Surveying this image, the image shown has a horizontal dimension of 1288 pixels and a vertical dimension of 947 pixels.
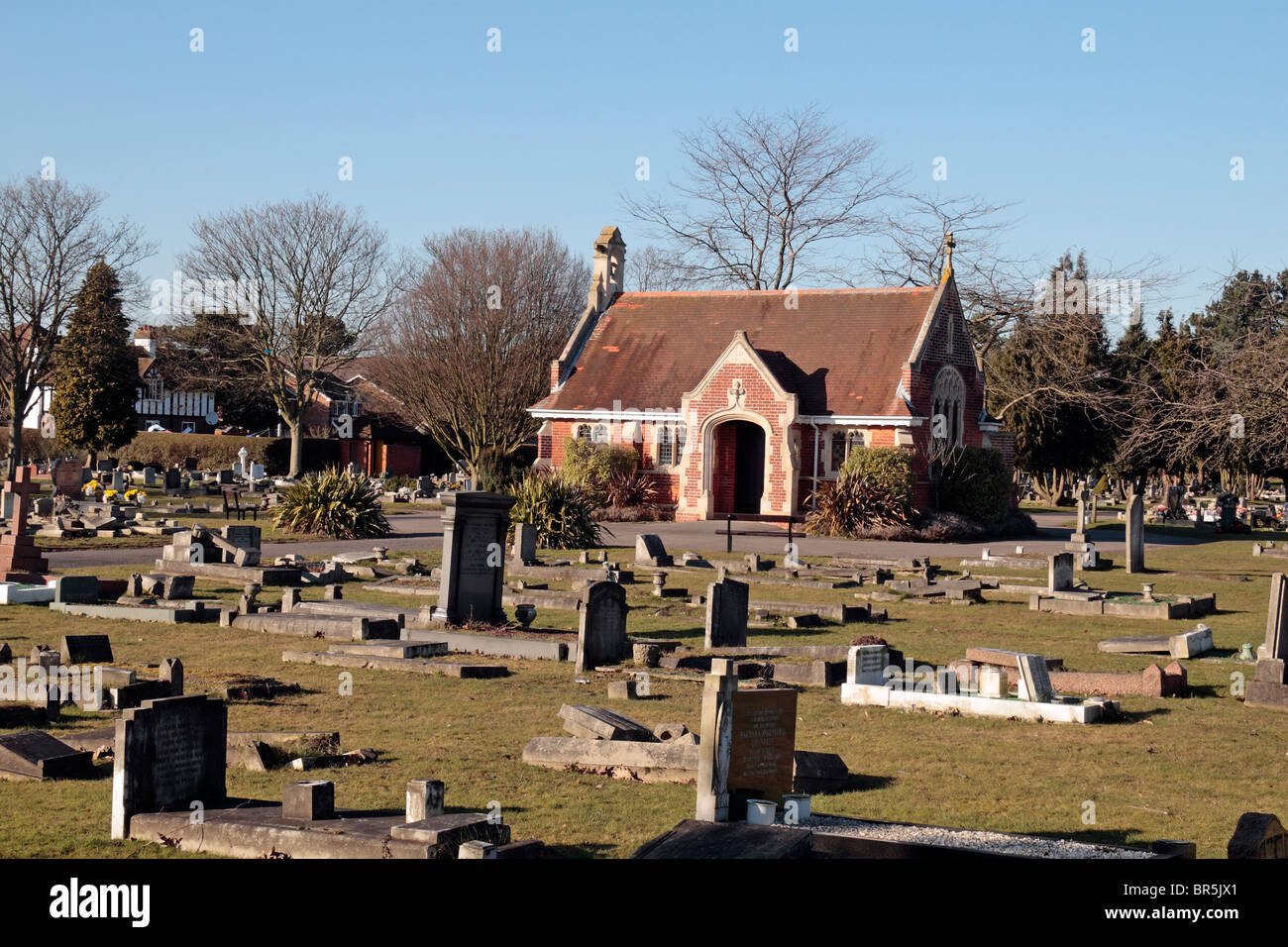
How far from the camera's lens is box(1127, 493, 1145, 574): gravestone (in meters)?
27.1

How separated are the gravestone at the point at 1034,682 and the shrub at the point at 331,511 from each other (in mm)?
21686

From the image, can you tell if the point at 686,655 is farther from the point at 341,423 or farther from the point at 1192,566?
the point at 341,423

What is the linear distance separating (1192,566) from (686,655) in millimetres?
19063

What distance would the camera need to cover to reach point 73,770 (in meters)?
9.27

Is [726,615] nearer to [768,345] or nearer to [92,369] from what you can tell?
[768,345]

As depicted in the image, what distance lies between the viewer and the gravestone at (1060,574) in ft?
71.4

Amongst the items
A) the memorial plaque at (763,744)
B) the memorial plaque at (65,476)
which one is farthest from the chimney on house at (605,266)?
the memorial plaque at (763,744)

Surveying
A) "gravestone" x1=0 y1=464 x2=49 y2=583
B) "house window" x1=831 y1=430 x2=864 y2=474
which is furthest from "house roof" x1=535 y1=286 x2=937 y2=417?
"gravestone" x1=0 y1=464 x2=49 y2=583

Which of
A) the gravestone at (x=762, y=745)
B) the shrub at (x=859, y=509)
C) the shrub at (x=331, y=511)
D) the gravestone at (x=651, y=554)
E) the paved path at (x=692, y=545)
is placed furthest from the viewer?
the shrub at (x=859, y=509)

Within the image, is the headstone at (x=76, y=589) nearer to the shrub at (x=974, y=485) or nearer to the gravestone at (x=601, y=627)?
the gravestone at (x=601, y=627)

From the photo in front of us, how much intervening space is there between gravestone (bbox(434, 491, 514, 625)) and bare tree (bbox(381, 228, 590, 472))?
3140cm

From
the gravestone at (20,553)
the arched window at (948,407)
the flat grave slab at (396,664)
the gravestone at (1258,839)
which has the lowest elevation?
the flat grave slab at (396,664)

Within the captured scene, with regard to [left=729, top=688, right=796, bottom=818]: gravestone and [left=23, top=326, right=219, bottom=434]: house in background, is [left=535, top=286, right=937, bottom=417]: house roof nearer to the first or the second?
[left=729, top=688, right=796, bottom=818]: gravestone
